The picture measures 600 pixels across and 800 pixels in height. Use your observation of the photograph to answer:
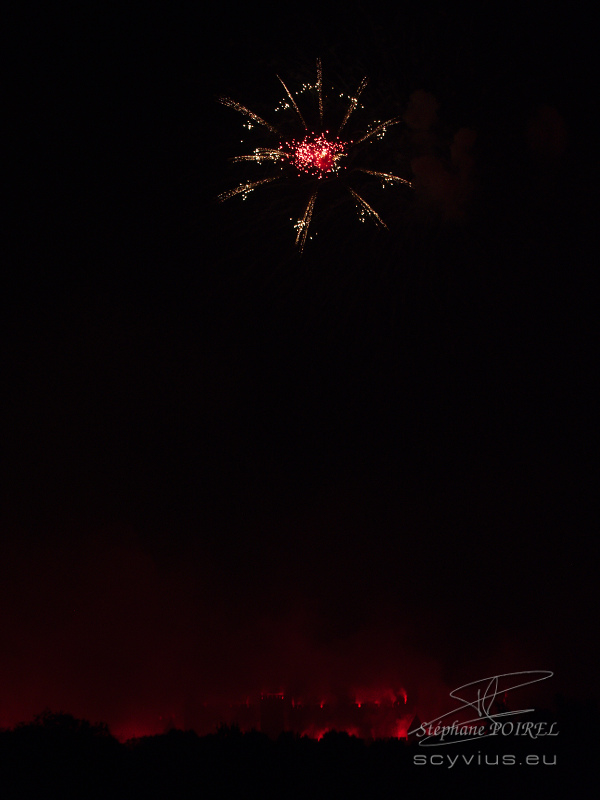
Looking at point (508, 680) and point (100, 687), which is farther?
point (100, 687)

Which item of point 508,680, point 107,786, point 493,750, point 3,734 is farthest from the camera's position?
point 508,680

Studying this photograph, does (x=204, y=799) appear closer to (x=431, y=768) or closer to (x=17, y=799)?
(x=17, y=799)

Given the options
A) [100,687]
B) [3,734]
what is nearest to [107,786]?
[3,734]

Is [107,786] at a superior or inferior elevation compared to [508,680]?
inferior

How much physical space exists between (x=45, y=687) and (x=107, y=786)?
11216 millimetres

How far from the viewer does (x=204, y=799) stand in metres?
11.7

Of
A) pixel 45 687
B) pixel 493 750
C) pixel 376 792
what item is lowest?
pixel 376 792

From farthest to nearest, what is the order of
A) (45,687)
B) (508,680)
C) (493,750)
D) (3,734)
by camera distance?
(45,687)
(508,680)
(3,734)
(493,750)
